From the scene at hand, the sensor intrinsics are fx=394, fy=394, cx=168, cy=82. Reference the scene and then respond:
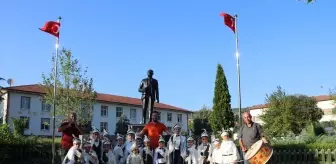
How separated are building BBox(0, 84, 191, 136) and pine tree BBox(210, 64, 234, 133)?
18776 mm

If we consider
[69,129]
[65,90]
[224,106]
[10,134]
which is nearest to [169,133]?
[69,129]

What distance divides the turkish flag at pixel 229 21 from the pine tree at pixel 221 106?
19.7m

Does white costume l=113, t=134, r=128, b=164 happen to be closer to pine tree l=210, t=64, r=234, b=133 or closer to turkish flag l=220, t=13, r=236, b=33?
turkish flag l=220, t=13, r=236, b=33

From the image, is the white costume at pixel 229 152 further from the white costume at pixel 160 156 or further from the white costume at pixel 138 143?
the white costume at pixel 138 143

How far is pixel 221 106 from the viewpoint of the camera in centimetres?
4291

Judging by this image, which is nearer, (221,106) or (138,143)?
(138,143)

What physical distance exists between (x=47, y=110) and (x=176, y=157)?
4583 centimetres

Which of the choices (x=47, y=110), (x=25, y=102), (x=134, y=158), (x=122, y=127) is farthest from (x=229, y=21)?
(x=47, y=110)

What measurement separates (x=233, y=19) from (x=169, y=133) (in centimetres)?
1231

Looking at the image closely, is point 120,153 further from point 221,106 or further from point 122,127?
point 221,106

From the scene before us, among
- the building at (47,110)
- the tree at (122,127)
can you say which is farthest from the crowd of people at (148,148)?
the building at (47,110)

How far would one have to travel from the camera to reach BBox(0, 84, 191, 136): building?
5200 cm

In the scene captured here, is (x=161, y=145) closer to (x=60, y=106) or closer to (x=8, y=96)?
(x=60, y=106)

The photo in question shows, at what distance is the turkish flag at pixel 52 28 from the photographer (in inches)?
864
